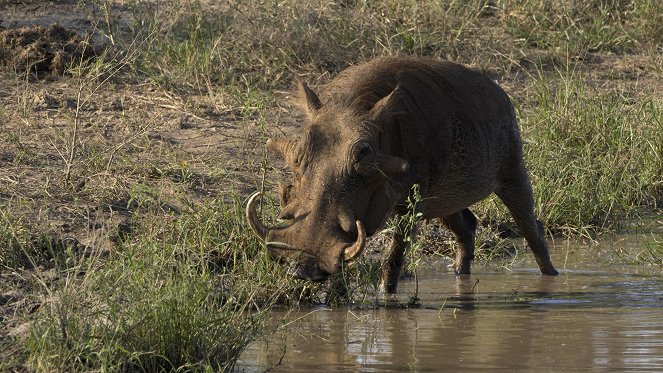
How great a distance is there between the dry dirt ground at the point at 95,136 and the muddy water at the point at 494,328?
106 cm

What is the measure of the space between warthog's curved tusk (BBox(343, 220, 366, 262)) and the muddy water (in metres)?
0.36

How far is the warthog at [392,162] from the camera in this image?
563 centimetres

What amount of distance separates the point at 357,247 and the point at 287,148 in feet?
2.20

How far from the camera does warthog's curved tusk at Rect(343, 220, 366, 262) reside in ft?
18.1

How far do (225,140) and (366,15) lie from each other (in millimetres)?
2327

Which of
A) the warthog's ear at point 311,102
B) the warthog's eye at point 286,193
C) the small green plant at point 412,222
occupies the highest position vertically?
the warthog's ear at point 311,102

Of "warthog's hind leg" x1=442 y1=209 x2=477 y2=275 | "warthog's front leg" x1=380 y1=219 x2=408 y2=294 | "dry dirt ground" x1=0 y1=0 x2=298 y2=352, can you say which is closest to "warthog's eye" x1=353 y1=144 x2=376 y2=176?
"warthog's front leg" x1=380 y1=219 x2=408 y2=294

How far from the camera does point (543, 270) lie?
7.46 meters

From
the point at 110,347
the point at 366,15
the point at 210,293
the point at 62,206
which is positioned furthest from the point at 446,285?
the point at 366,15

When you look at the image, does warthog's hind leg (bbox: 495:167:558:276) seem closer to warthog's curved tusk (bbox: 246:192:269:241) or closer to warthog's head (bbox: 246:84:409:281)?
warthog's head (bbox: 246:84:409:281)

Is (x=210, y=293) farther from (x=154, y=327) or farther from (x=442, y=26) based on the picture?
(x=442, y=26)

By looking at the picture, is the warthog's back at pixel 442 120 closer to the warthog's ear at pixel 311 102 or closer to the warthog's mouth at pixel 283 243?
the warthog's ear at pixel 311 102

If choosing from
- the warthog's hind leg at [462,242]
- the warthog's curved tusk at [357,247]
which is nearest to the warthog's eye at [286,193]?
the warthog's curved tusk at [357,247]

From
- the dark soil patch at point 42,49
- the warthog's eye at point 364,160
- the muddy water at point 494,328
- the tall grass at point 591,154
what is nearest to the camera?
the muddy water at point 494,328
